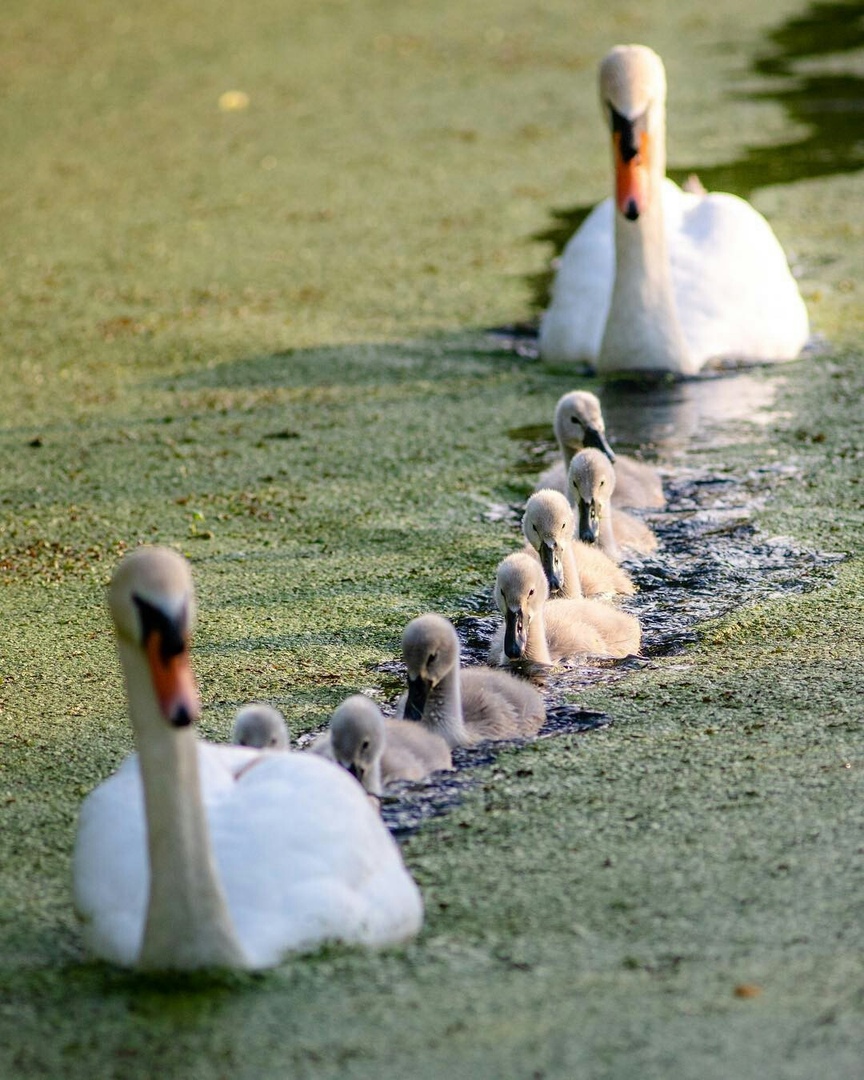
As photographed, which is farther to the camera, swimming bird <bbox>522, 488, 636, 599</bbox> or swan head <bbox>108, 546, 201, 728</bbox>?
swimming bird <bbox>522, 488, 636, 599</bbox>

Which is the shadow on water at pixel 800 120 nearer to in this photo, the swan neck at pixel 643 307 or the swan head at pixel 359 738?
the swan neck at pixel 643 307

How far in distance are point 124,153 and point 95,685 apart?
6.93 metres

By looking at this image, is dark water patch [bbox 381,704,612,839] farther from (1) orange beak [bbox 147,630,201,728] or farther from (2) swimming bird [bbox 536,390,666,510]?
(2) swimming bird [bbox 536,390,666,510]

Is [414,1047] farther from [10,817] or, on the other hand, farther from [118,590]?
[10,817]

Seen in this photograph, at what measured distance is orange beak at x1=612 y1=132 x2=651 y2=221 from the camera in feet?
20.8

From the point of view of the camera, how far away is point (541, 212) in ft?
29.3

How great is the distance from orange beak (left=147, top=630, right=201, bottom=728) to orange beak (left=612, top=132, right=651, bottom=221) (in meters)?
3.99

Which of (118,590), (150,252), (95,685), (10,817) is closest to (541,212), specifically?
(150,252)

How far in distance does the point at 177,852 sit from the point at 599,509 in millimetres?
2304

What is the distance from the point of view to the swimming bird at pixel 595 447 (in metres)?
5.24

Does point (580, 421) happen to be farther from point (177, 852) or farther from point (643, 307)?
point (177, 852)

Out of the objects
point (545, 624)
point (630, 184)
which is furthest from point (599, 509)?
point (630, 184)

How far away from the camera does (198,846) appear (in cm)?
275

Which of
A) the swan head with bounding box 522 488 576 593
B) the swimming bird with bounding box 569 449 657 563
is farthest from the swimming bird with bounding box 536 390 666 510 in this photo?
the swan head with bounding box 522 488 576 593
